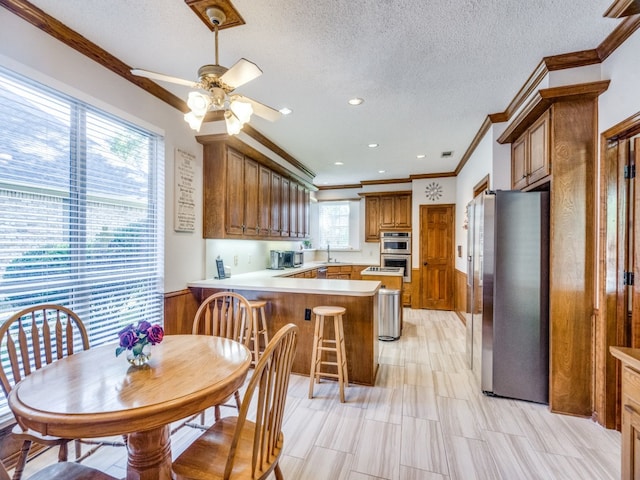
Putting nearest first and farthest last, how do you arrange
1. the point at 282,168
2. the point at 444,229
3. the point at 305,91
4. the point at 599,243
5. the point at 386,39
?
1. the point at 386,39
2. the point at 599,243
3. the point at 305,91
4. the point at 282,168
5. the point at 444,229

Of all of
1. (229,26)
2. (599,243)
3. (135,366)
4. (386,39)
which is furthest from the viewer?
(599,243)

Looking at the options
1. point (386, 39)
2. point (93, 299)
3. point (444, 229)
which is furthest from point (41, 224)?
point (444, 229)

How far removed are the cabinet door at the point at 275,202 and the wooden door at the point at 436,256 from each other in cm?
305

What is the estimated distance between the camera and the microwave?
6344mm

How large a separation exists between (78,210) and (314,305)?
2.06m

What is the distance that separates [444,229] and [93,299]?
5678 millimetres

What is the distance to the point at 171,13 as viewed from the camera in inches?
73.2

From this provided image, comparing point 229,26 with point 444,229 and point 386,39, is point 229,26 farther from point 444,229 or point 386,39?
point 444,229

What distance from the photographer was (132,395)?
115 cm

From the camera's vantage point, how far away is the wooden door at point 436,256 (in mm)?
6078

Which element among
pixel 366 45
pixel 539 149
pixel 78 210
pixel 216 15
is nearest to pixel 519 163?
pixel 539 149

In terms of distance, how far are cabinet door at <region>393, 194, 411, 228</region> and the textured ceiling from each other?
321 centimetres

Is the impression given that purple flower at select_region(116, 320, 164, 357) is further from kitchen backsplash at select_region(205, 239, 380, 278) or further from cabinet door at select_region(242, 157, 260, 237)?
cabinet door at select_region(242, 157, 260, 237)

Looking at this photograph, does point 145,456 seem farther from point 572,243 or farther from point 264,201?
point 264,201
